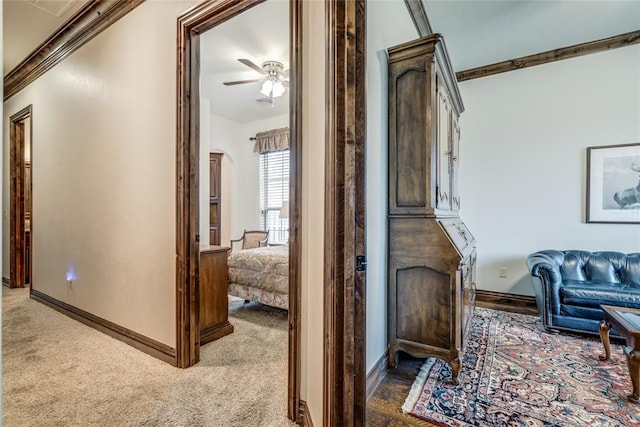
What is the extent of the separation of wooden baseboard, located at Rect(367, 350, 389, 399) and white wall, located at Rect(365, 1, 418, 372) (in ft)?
0.13

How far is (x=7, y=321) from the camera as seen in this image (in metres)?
3.08

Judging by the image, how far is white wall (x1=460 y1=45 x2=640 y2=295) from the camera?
3.38 metres

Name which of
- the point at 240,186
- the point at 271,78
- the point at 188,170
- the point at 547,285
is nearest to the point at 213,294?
the point at 188,170

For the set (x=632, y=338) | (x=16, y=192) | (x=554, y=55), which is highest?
(x=554, y=55)

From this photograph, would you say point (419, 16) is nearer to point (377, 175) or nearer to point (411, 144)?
point (411, 144)

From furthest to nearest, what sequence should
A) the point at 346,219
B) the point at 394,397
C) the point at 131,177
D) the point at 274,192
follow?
1. the point at 274,192
2. the point at 131,177
3. the point at 394,397
4. the point at 346,219

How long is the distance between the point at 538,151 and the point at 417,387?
3118mm

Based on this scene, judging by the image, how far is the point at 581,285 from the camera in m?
2.93

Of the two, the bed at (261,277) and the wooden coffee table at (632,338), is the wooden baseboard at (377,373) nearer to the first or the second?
the bed at (261,277)

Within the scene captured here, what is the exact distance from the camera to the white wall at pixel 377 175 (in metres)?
2.05

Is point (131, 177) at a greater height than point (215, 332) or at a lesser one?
greater

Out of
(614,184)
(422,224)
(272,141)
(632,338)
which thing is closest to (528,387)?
(632,338)

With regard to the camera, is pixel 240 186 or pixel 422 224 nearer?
pixel 422 224

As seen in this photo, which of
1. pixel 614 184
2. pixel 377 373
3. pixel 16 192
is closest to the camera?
pixel 377 373
